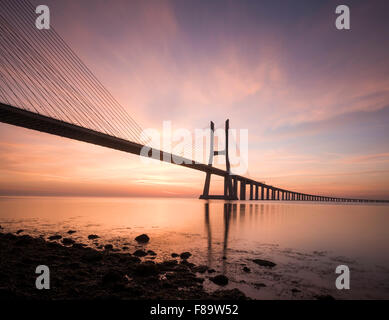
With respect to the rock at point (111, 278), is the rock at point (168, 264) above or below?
below

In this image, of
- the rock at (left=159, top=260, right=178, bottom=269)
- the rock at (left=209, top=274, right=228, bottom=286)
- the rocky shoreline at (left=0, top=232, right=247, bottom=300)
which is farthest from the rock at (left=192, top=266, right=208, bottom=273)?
the rock at (left=209, top=274, right=228, bottom=286)

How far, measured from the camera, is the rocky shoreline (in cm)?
462

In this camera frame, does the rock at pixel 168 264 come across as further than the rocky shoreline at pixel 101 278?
Yes

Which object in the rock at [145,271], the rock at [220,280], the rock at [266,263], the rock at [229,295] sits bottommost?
the rock at [266,263]

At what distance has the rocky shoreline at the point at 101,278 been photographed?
462 centimetres

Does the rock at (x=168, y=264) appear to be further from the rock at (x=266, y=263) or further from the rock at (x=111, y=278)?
the rock at (x=266, y=263)

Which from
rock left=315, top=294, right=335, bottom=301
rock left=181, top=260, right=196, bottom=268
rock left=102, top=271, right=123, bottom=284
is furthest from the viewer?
rock left=181, top=260, right=196, bottom=268

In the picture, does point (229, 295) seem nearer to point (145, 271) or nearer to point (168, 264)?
point (145, 271)

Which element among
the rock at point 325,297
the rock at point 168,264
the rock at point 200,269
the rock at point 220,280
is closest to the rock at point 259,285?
the rock at point 220,280

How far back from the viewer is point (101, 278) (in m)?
5.54

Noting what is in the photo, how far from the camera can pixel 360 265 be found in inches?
338

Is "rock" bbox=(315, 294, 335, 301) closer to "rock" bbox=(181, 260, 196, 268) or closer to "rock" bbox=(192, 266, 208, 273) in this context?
"rock" bbox=(192, 266, 208, 273)
